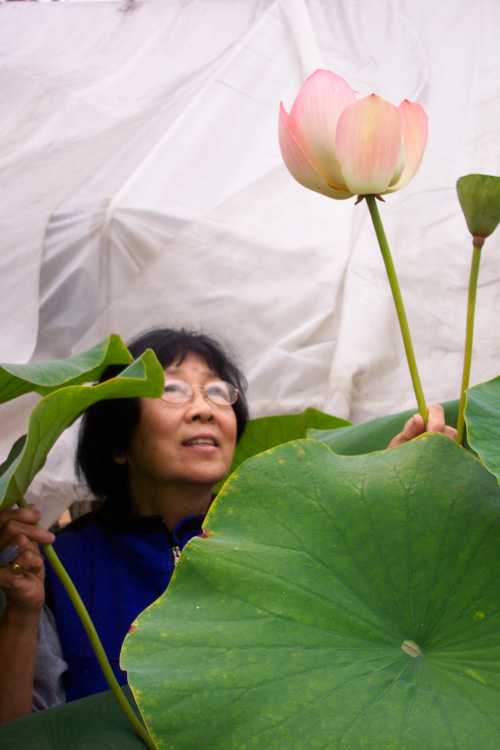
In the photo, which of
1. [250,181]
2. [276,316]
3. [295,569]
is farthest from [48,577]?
[250,181]

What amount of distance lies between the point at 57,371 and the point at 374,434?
0.33 m

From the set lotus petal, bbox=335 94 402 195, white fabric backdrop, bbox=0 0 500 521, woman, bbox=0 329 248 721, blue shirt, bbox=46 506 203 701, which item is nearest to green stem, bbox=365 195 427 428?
lotus petal, bbox=335 94 402 195

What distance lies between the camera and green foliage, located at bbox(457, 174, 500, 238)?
0.53 metres

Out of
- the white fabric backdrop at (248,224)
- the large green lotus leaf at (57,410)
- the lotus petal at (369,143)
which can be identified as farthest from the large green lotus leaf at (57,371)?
the white fabric backdrop at (248,224)

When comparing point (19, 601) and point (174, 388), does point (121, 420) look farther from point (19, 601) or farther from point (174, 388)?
point (19, 601)

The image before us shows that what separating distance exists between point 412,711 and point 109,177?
4.78 ft

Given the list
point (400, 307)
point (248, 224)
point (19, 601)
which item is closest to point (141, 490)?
point (19, 601)

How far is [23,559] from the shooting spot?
22.9 inches

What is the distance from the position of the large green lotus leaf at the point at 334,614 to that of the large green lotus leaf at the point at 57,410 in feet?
0.41

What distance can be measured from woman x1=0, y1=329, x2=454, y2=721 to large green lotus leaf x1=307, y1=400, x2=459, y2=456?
0.74 ft

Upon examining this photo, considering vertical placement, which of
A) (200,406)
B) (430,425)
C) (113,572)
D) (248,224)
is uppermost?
(248,224)

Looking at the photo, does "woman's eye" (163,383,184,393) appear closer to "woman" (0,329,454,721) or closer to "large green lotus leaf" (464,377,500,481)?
"woman" (0,329,454,721)

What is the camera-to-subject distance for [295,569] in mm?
430

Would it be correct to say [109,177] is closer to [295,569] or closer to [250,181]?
[250,181]
